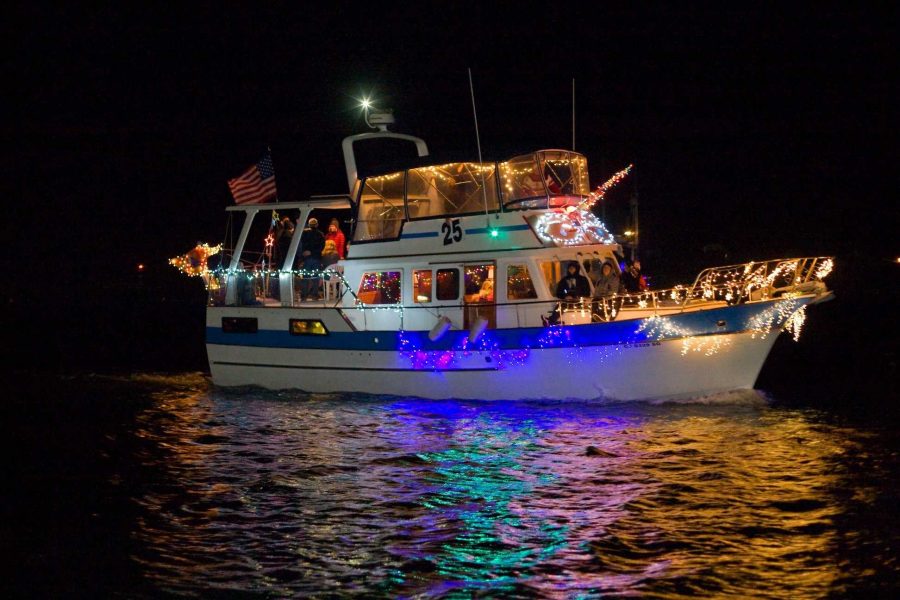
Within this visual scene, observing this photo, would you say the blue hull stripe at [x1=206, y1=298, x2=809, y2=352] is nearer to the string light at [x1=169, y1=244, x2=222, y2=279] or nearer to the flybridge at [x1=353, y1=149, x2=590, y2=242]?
the flybridge at [x1=353, y1=149, x2=590, y2=242]

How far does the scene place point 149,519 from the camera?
11938mm

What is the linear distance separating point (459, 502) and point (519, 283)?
8.00 metres

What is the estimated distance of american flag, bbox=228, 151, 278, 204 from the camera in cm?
2308

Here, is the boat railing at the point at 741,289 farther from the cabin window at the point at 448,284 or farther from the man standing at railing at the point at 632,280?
the cabin window at the point at 448,284

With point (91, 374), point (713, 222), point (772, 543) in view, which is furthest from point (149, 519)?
point (713, 222)

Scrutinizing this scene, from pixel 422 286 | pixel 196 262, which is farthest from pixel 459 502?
pixel 196 262

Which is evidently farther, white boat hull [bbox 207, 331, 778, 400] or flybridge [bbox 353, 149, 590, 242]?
flybridge [bbox 353, 149, 590, 242]

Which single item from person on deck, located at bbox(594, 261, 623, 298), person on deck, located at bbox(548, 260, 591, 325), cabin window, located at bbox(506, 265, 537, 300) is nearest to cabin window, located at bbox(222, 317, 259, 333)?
cabin window, located at bbox(506, 265, 537, 300)

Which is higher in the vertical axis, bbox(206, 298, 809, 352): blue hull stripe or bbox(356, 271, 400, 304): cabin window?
bbox(356, 271, 400, 304): cabin window

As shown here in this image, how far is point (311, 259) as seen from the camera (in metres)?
22.8

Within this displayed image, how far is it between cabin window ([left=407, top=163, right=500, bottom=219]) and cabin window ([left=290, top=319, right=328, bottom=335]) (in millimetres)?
3238

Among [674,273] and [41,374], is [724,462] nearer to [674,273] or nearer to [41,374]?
[41,374]

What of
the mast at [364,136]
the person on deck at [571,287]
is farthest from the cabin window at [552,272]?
the mast at [364,136]

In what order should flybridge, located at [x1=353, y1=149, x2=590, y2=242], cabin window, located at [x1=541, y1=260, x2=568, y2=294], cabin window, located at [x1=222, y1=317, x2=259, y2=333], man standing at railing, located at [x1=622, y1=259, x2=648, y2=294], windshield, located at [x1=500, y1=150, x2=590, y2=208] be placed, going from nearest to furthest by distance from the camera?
cabin window, located at [x1=541, y1=260, x2=568, y2=294], windshield, located at [x1=500, y1=150, x2=590, y2=208], flybridge, located at [x1=353, y1=149, x2=590, y2=242], man standing at railing, located at [x1=622, y1=259, x2=648, y2=294], cabin window, located at [x1=222, y1=317, x2=259, y2=333]
